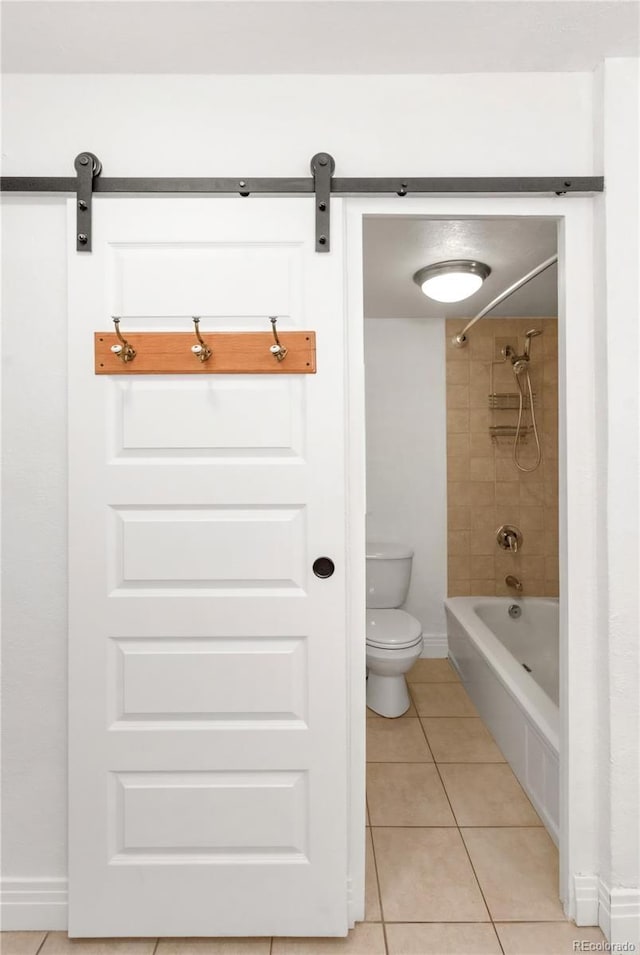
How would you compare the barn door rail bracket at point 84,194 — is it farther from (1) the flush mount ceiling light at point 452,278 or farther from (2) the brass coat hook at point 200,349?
(1) the flush mount ceiling light at point 452,278

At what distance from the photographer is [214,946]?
4.78ft

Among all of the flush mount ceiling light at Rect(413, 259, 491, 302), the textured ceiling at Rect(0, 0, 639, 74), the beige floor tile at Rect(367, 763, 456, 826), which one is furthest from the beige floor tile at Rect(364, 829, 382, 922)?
the textured ceiling at Rect(0, 0, 639, 74)

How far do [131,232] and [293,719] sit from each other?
144cm

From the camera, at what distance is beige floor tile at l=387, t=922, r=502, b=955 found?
143 cm

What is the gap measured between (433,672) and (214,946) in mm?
1989

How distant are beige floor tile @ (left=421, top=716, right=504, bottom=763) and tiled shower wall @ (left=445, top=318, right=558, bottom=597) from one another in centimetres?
96

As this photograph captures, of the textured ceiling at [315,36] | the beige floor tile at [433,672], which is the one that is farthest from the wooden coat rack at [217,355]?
the beige floor tile at [433,672]

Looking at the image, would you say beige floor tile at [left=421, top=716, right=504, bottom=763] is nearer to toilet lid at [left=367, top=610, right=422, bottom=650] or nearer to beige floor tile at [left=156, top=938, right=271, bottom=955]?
toilet lid at [left=367, top=610, right=422, bottom=650]

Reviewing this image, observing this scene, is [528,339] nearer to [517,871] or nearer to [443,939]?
[517,871]

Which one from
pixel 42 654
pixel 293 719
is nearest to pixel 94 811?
pixel 42 654

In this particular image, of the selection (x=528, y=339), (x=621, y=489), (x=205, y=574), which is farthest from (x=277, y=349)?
(x=528, y=339)

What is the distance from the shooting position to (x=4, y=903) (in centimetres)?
151

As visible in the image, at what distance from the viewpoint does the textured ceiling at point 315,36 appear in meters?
1.30

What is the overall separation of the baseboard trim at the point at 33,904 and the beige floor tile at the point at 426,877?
3.08ft
